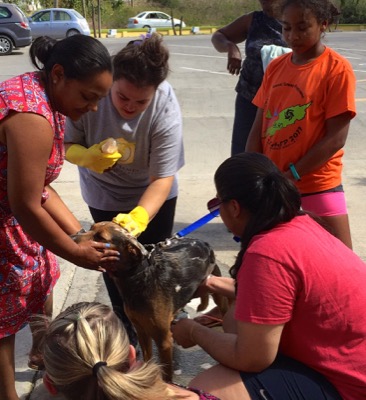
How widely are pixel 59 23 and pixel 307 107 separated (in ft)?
79.0

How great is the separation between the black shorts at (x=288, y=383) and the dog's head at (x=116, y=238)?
78cm

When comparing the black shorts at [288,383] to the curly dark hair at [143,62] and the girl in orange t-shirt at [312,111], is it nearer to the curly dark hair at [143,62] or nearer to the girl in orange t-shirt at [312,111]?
the girl in orange t-shirt at [312,111]

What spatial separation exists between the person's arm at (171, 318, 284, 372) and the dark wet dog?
52 centimetres

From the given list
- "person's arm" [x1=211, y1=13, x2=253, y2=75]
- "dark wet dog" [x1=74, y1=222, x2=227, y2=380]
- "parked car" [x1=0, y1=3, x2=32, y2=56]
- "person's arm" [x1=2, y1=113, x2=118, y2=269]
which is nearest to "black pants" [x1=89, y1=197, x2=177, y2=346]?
"dark wet dog" [x1=74, y1=222, x2=227, y2=380]

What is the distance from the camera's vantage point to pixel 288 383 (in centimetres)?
222

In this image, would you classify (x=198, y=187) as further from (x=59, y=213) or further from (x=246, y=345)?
(x=246, y=345)

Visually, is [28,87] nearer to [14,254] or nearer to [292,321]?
[14,254]

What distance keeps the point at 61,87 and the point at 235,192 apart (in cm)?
75

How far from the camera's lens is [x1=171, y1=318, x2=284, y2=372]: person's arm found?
2123 mm

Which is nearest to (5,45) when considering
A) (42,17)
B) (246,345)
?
(42,17)

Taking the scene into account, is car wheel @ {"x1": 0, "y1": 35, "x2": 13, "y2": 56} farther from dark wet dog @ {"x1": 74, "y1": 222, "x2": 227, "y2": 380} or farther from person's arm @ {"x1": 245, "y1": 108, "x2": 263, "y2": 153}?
dark wet dog @ {"x1": 74, "y1": 222, "x2": 227, "y2": 380}

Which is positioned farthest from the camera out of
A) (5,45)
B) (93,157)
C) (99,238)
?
(5,45)

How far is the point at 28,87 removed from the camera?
2189 millimetres

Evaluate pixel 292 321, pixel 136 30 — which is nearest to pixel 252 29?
pixel 292 321
